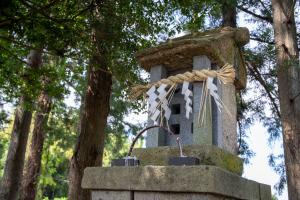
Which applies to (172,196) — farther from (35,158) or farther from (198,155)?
(35,158)

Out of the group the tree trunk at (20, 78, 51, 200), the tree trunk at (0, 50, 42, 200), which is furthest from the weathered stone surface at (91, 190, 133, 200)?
the tree trunk at (20, 78, 51, 200)

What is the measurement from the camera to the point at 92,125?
489 cm

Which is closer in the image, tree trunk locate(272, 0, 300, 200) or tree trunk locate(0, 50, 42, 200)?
tree trunk locate(272, 0, 300, 200)

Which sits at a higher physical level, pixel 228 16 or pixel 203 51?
pixel 228 16

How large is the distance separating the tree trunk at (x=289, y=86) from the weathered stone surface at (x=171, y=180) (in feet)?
10.1

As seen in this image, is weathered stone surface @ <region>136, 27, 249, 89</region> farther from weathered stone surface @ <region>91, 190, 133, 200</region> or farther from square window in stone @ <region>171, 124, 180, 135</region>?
weathered stone surface @ <region>91, 190, 133, 200</region>

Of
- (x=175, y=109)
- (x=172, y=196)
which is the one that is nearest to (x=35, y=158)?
(x=175, y=109)

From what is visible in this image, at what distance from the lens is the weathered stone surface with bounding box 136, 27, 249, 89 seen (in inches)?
92.8

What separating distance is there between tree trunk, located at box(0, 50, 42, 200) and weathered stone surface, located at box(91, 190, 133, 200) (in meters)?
4.47

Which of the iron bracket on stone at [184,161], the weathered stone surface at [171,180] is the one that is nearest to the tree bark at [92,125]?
the weathered stone surface at [171,180]

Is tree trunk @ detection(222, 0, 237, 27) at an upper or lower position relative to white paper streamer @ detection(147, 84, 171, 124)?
upper

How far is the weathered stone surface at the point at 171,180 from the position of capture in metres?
1.71

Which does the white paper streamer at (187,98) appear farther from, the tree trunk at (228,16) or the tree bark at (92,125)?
the tree trunk at (228,16)

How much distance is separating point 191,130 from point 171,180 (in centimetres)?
64
